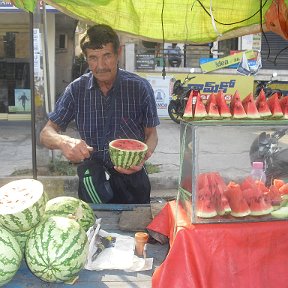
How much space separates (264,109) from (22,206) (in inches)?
55.8

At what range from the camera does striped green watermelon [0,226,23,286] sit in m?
2.23

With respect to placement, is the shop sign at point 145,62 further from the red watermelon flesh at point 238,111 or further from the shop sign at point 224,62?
the red watermelon flesh at point 238,111

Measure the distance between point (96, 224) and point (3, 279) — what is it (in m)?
0.76

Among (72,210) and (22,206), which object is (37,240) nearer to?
(22,206)

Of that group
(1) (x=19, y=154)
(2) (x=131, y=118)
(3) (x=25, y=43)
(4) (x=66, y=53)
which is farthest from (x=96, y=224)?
(4) (x=66, y=53)

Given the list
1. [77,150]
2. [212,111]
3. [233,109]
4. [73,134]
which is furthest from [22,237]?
[73,134]

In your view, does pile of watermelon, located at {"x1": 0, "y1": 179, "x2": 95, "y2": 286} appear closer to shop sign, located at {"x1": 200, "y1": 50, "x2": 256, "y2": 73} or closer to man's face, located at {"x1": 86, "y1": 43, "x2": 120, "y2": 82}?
man's face, located at {"x1": 86, "y1": 43, "x2": 120, "y2": 82}

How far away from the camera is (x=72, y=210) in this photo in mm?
2748

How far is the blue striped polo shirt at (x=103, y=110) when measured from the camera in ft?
13.4

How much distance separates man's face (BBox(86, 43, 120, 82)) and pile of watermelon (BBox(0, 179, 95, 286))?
5.36 feet

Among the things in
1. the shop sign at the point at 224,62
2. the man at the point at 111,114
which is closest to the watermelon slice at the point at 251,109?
the man at the point at 111,114

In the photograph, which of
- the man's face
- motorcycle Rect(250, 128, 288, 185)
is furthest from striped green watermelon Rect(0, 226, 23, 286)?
the man's face

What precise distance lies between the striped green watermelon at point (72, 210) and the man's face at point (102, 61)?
143 cm

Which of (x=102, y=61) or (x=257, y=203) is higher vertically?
(x=102, y=61)
